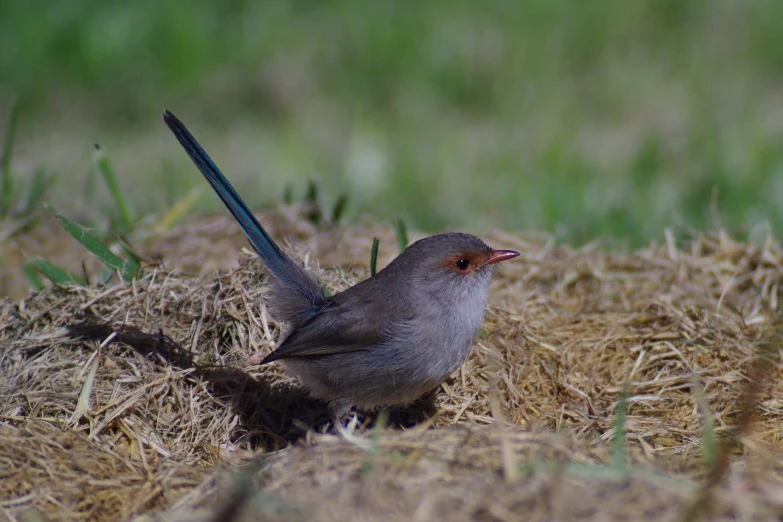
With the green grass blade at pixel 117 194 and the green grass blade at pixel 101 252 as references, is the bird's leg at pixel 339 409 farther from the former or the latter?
the green grass blade at pixel 117 194

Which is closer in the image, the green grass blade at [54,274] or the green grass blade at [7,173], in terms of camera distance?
the green grass blade at [54,274]

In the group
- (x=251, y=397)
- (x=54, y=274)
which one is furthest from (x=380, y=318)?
(x=54, y=274)

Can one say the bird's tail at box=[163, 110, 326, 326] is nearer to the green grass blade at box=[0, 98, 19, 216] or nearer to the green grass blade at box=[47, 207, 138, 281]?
the green grass blade at box=[47, 207, 138, 281]

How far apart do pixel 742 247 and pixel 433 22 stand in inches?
215

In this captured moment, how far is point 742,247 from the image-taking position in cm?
559

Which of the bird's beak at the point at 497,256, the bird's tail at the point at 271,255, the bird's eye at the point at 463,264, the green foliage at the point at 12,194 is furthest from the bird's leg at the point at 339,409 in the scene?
the green foliage at the point at 12,194

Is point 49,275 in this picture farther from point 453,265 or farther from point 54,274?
point 453,265

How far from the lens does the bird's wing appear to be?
426cm

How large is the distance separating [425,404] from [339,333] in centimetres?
62

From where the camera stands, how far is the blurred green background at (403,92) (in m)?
8.21

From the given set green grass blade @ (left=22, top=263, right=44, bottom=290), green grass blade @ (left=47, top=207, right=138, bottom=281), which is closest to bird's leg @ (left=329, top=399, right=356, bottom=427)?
green grass blade @ (left=47, top=207, right=138, bottom=281)

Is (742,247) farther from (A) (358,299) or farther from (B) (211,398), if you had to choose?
(B) (211,398)

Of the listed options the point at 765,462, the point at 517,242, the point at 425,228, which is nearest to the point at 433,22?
the point at 425,228

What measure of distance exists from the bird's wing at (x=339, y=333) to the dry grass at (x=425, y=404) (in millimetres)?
408
